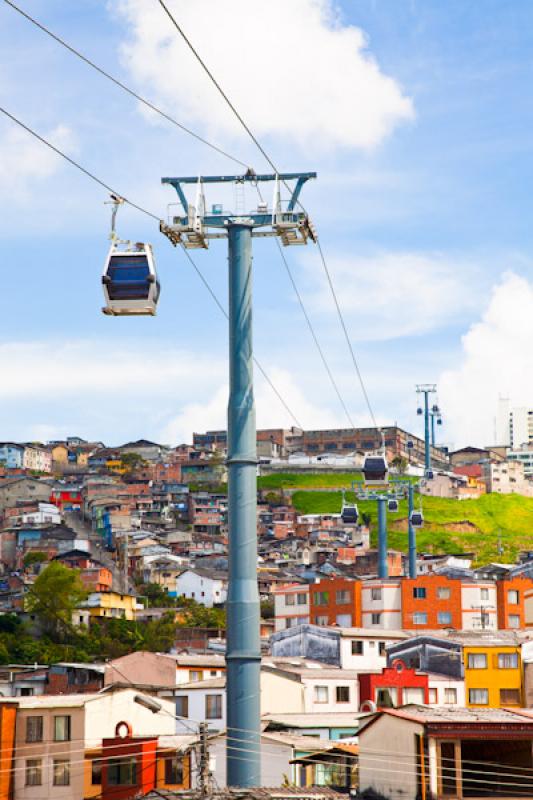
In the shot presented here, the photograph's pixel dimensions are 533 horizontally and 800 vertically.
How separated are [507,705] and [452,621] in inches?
764

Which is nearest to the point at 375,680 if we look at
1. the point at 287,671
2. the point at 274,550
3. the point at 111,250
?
the point at 287,671

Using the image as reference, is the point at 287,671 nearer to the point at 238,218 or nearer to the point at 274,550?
the point at 238,218

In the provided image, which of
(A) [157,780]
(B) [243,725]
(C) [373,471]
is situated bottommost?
(A) [157,780]

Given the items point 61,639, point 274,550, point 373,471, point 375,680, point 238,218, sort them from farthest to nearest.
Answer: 1. point 274,550
2. point 61,639
3. point 375,680
4. point 373,471
5. point 238,218

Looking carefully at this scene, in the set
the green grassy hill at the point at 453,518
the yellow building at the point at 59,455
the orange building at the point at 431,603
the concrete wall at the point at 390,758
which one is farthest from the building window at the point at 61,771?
the yellow building at the point at 59,455

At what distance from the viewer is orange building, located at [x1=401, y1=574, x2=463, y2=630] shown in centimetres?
7588

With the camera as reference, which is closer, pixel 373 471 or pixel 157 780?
pixel 157 780

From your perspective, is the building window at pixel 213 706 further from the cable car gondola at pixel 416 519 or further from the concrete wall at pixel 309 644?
the cable car gondola at pixel 416 519

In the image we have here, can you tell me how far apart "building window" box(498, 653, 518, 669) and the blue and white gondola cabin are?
38839mm

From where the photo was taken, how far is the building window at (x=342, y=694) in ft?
178

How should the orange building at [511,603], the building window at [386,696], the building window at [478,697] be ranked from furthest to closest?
the orange building at [511,603] < the building window at [478,697] < the building window at [386,696]

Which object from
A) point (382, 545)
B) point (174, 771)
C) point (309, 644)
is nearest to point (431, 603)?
point (382, 545)

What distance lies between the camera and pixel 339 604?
251ft

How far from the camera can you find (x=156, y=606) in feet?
328
